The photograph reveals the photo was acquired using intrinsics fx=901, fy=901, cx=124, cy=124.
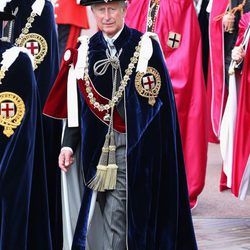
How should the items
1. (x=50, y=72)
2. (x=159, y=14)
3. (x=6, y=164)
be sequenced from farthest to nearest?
1. (x=159, y=14)
2. (x=50, y=72)
3. (x=6, y=164)

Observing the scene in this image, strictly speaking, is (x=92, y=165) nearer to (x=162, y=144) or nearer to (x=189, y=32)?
(x=162, y=144)

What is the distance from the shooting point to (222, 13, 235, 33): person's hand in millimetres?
8422

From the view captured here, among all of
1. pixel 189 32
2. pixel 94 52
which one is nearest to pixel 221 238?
pixel 189 32

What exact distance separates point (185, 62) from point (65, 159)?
2638 millimetres

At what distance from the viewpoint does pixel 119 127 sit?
507 centimetres

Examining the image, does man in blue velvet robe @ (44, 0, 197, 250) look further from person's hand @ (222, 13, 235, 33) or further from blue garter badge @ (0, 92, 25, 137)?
person's hand @ (222, 13, 235, 33)

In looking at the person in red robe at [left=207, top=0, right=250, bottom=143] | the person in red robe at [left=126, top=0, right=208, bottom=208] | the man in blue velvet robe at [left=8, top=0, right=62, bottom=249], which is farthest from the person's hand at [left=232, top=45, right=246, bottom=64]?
the man in blue velvet robe at [left=8, top=0, right=62, bottom=249]

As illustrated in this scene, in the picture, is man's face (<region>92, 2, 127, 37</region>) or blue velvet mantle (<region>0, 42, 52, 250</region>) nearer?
blue velvet mantle (<region>0, 42, 52, 250</region>)

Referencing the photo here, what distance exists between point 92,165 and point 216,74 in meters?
4.09

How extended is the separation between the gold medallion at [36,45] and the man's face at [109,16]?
835 millimetres

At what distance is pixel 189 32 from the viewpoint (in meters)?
7.45

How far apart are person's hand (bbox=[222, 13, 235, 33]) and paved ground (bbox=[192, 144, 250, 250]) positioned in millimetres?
1538

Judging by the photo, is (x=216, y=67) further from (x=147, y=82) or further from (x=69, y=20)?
(x=147, y=82)

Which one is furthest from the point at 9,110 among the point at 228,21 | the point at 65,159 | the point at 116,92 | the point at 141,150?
the point at 228,21
